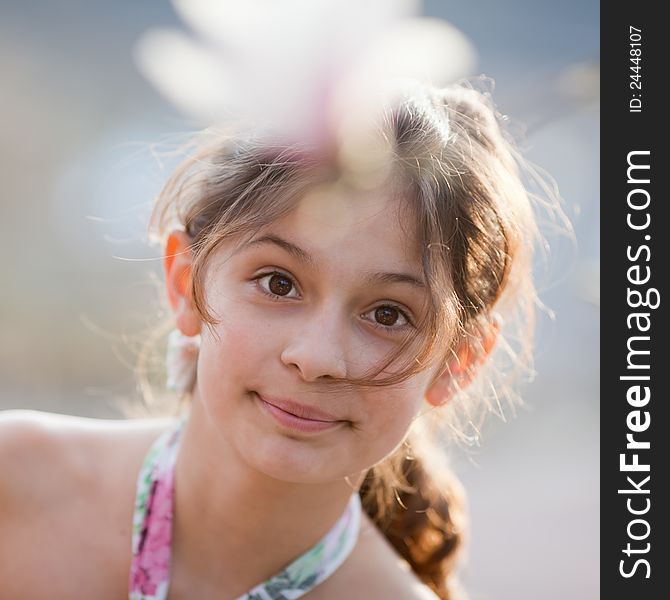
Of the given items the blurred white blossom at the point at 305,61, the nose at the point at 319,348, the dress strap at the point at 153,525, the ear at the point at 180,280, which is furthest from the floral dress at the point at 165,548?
the blurred white blossom at the point at 305,61

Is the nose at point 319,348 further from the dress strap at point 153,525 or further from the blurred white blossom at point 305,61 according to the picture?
the dress strap at point 153,525

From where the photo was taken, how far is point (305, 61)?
57.7 inches

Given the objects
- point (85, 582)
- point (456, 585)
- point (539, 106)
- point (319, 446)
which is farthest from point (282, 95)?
point (539, 106)

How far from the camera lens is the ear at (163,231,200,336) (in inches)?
48.8

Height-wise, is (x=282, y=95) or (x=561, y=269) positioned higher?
(x=561, y=269)

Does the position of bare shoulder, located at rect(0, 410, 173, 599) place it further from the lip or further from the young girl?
the lip

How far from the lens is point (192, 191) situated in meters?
1.27

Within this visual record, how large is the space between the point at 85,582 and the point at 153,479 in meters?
0.17

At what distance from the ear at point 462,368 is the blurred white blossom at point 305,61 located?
0.35m

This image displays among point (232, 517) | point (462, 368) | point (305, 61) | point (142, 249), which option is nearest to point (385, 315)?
point (462, 368)

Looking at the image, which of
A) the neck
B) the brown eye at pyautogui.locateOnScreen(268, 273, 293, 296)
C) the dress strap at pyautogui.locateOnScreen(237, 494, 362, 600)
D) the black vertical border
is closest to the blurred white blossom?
the brown eye at pyautogui.locateOnScreen(268, 273, 293, 296)

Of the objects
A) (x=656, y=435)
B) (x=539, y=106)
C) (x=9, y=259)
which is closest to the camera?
(x=656, y=435)

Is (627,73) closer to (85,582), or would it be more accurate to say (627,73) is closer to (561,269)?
(561,269)

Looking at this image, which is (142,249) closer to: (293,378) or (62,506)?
(62,506)
